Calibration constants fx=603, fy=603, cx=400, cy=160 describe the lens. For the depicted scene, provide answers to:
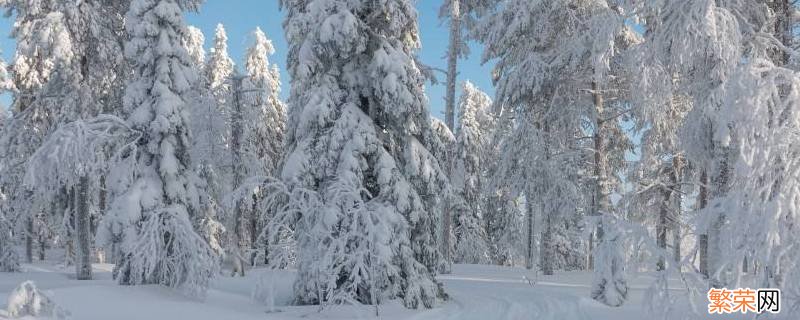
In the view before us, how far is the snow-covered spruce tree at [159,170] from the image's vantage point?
13.7 metres

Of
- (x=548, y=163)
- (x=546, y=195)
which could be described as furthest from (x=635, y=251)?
(x=546, y=195)

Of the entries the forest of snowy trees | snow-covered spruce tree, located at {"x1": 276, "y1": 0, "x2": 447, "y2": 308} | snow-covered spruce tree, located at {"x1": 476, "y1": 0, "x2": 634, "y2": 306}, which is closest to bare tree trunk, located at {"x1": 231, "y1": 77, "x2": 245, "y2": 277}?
the forest of snowy trees

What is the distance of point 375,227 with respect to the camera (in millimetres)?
12398

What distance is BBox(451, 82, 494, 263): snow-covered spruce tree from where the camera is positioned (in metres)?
36.4

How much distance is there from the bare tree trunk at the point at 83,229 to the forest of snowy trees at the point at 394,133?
0.22 feet

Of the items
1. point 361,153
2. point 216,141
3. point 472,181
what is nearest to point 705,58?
point 361,153

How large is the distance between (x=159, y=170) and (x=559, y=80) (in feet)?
37.4

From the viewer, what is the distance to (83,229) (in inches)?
800

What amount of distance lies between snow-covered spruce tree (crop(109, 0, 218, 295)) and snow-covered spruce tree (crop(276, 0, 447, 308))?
2.59m

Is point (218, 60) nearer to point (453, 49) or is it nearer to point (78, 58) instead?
point (78, 58)

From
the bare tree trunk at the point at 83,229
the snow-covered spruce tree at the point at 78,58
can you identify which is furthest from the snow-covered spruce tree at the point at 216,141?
the bare tree trunk at the point at 83,229

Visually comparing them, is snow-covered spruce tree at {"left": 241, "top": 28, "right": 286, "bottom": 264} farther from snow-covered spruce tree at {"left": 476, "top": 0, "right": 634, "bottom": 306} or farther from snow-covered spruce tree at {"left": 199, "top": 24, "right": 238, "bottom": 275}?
snow-covered spruce tree at {"left": 476, "top": 0, "right": 634, "bottom": 306}

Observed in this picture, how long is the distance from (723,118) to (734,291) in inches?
92.6

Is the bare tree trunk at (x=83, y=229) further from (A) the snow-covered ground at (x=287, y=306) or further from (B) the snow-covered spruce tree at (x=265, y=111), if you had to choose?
(B) the snow-covered spruce tree at (x=265, y=111)
